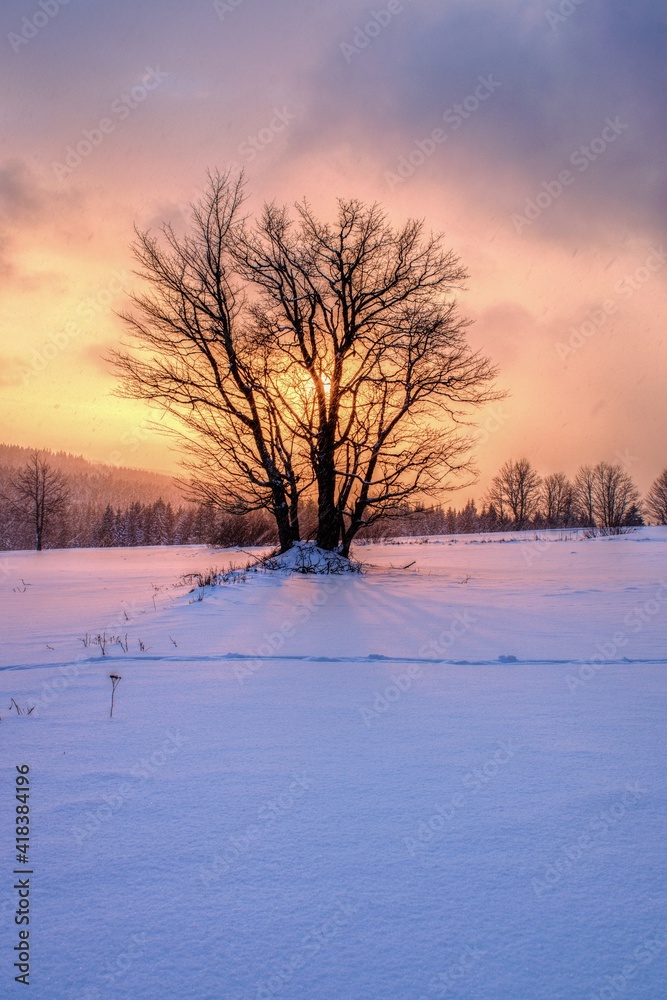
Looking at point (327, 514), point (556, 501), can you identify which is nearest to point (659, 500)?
point (556, 501)

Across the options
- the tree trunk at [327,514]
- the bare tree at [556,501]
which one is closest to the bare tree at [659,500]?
the bare tree at [556,501]

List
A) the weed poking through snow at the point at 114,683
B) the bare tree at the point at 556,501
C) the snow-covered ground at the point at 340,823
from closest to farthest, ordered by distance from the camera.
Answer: the snow-covered ground at the point at 340,823 < the weed poking through snow at the point at 114,683 < the bare tree at the point at 556,501

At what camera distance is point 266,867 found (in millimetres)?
1557

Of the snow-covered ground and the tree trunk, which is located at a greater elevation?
the tree trunk

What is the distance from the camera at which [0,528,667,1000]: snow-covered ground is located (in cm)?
123

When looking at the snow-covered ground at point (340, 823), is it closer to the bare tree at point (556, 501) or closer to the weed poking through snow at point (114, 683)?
the weed poking through snow at point (114, 683)

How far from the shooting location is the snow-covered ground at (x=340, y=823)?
4.03 ft

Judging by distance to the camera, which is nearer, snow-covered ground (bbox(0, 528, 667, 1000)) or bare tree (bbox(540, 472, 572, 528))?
snow-covered ground (bbox(0, 528, 667, 1000))

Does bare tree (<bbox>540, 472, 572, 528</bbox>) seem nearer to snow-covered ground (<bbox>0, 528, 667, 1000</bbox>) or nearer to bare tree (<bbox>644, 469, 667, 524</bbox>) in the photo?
bare tree (<bbox>644, 469, 667, 524</bbox>)

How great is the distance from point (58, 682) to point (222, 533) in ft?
70.7

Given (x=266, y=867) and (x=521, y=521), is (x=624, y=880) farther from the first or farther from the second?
(x=521, y=521)

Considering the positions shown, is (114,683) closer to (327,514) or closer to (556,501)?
(327,514)

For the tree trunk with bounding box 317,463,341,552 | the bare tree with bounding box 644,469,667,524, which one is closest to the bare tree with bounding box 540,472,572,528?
the bare tree with bounding box 644,469,667,524

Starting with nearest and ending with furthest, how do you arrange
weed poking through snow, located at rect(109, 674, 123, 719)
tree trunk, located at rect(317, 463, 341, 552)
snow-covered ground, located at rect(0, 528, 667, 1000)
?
1. snow-covered ground, located at rect(0, 528, 667, 1000)
2. weed poking through snow, located at rect(109, 674, 123, 719)
3. tree trunk, located at rect(317, 463, 341, 552)
